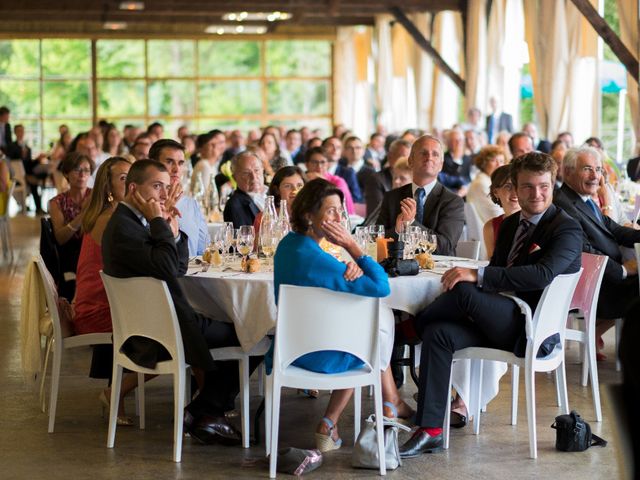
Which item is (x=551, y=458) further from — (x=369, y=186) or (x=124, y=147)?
(x=124, y=147)

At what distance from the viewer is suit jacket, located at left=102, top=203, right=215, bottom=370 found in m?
4.75

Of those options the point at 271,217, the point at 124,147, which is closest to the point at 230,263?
the point at 271,217

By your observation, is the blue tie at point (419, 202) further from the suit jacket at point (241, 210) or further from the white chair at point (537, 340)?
the white chair at point (537, 340)

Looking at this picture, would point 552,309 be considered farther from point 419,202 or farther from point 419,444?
point 419,202

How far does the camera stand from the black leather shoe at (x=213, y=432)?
5023 millimetres

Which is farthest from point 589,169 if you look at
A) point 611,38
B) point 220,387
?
point 611,38

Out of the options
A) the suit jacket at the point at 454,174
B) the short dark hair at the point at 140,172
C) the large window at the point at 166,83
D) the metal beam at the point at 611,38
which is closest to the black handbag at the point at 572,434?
the short dark hair at the point at 140,172

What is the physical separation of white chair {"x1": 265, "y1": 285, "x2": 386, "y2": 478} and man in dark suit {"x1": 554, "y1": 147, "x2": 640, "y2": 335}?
214 cm

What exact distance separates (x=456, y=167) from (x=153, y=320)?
7.18 m

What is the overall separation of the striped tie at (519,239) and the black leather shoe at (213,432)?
4.85ft

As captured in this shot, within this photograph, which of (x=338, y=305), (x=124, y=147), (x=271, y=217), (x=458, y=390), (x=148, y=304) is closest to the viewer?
(x=338, y=305)

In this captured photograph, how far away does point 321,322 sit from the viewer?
14.2 feet

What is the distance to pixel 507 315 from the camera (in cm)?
475

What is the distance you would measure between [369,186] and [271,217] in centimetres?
393
